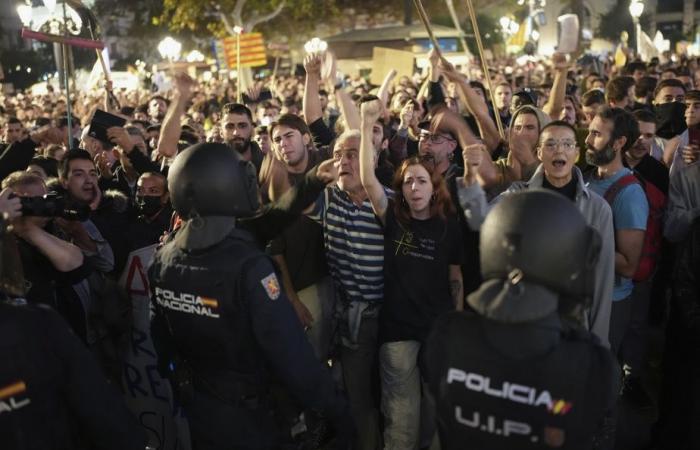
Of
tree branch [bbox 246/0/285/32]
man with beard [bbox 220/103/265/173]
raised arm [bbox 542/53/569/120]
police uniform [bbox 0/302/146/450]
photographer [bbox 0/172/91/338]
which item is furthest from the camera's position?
tree branch [bbox 246/0/285/32]

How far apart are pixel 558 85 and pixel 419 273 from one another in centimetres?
304

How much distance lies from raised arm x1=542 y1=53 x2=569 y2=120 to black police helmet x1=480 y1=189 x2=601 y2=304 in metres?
4.17

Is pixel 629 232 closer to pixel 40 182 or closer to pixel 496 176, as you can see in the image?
pixel 496 176

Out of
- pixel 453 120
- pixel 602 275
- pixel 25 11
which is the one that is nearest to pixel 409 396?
pixel 602 275

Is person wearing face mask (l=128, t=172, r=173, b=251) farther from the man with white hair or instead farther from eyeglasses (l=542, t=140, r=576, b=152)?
eyeglasses (l=542, t=140, r=576, b=152)

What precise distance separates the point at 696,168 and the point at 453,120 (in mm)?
1643

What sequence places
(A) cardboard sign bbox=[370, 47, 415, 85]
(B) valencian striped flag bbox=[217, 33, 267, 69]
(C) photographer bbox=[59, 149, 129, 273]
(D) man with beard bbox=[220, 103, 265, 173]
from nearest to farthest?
(C) photographer bbox=[59, 149, 129, 273] → (D) man with beard bbox=[220, 103, 265, 173] → (A) cardboard sign bbox=[370, 47, 415, 85] → (B) valencian striped flag bbox=[217, 33, 267, 69]

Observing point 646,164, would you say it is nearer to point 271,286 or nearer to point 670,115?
point 670,115

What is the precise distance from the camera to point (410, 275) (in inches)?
158

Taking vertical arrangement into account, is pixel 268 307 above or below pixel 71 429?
above

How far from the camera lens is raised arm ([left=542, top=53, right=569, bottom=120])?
6062 millimetres

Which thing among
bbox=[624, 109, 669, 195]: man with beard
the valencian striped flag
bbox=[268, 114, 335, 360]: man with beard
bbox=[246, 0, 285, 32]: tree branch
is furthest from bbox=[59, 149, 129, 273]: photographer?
bbox=[246, 0, 285, 32]: tree branch

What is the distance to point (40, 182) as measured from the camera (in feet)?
13.5

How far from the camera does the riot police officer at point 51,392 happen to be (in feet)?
7.34
